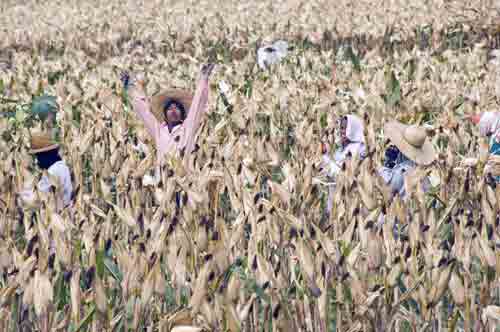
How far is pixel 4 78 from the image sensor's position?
34.1 ft

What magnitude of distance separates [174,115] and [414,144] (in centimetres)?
194

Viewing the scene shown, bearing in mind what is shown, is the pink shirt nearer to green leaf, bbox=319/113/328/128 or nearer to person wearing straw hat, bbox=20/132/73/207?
person wearing straw hat, bbox=20/132/73/207

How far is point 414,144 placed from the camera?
199 inches

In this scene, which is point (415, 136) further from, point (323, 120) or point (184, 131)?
point (323, 120)

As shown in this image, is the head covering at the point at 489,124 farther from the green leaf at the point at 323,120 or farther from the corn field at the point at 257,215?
the green leaf at the point at 323,120

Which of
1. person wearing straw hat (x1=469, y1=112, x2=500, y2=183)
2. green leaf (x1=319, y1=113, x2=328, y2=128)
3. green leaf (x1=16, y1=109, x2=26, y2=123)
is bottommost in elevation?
green leaf (x1=319, y1=113, x2=328, y2=128)

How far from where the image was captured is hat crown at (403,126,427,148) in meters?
5.04

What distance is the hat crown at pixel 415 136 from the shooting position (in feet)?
16.5

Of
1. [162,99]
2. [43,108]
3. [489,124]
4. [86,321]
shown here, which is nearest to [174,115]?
[162,99]

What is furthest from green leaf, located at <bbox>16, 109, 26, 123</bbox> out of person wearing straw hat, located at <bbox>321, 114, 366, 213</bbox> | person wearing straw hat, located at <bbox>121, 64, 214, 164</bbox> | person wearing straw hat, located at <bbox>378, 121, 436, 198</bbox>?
person wearing straw hat, located at <bbox>378, 121, 436, 198</bbox>

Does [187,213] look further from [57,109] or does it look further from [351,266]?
[57,109]

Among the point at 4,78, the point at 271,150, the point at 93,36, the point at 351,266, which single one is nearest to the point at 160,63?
the point at 4,78

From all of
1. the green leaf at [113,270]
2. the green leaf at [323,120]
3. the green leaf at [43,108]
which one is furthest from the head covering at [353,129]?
the green leaf at [43,108]

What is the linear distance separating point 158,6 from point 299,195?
16199 mm
